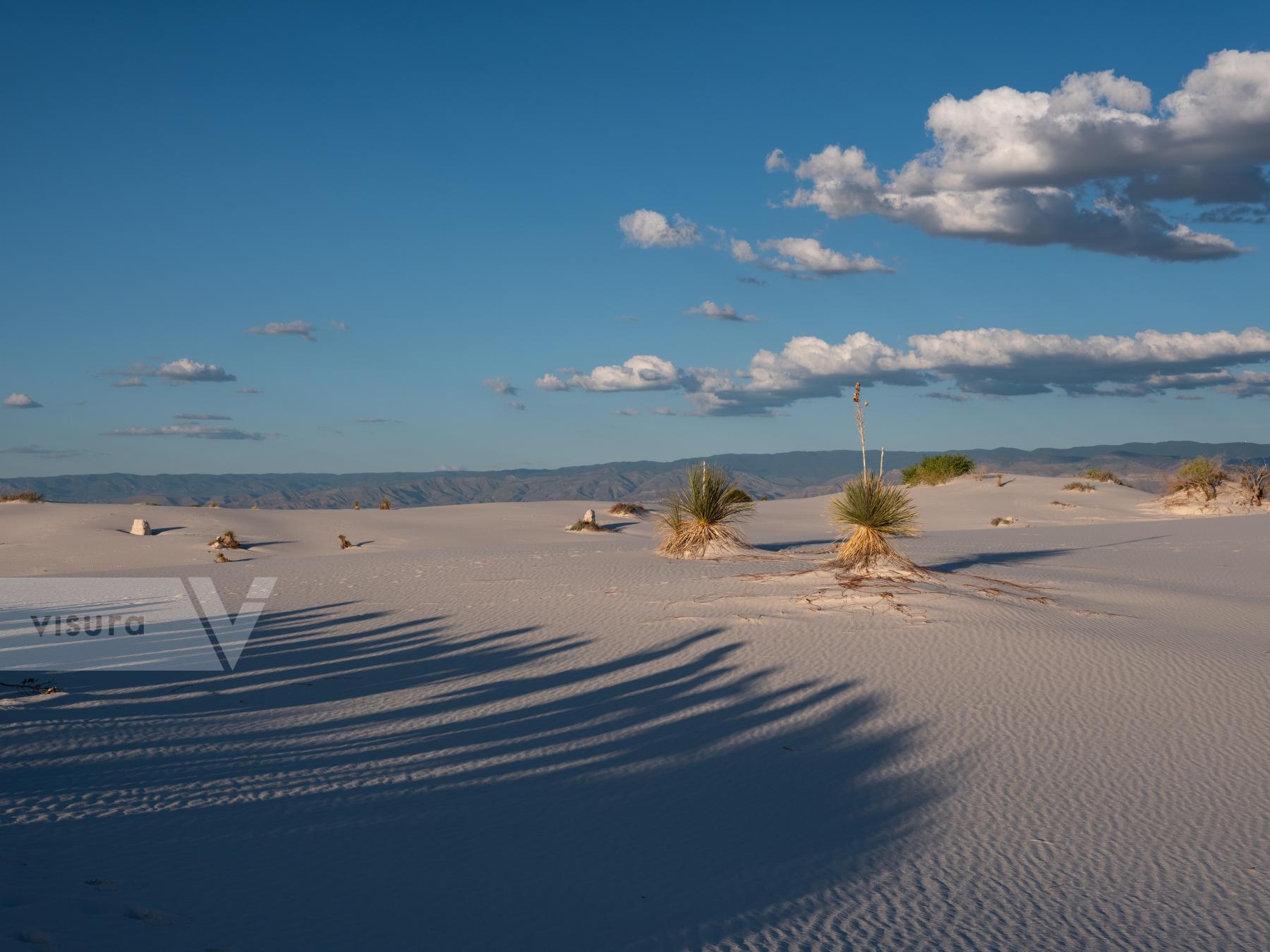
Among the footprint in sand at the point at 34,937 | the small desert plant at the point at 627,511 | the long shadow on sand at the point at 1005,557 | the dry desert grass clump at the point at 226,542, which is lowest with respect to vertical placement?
the footprint in sand at the point at 34,937

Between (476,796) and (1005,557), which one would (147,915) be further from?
(1005,557)

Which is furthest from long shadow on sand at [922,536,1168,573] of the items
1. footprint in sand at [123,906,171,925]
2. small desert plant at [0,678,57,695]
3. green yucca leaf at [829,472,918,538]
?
footprint in sand at [123,906,171,925]

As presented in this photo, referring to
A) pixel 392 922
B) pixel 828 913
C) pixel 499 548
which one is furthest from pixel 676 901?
pixel 499 548

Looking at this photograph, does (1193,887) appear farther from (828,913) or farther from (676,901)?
(676,901)

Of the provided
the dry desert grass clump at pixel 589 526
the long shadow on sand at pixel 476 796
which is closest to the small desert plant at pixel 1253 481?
the dry desert grass clump at pixel 589 526

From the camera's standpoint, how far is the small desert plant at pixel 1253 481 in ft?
102

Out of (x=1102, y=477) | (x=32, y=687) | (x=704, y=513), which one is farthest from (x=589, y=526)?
(x=1102, y=477)

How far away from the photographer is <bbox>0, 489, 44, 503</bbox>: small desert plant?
28.2 m

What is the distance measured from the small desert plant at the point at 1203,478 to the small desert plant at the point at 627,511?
18042mm

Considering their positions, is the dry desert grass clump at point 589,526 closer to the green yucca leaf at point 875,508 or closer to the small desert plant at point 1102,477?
the green yucca leaf at point 875,508

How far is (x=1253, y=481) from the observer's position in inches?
1243

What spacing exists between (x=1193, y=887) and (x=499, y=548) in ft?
52.9

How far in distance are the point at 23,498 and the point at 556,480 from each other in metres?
82.0

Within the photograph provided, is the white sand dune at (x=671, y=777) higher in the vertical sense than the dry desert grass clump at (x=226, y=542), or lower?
lower
